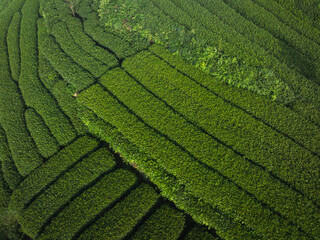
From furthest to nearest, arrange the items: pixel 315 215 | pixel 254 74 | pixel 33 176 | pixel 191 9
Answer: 1. pixel 191 9
2. pixel 254 74
3. pixel 33 176
4. pixel 315 215

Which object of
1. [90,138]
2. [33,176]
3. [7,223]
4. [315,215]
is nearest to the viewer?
[315,215]

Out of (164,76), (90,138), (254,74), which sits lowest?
(90,138)

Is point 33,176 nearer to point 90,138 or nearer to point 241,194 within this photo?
point 90,138

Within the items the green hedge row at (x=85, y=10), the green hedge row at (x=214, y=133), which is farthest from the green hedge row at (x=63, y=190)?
the green hedge row at (x=85, y=10)

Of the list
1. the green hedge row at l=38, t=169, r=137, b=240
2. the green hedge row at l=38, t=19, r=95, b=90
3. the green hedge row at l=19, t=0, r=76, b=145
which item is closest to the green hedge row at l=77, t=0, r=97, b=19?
the green hedge row at l=38, t=19, r=95, b=90

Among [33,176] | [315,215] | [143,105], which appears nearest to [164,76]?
[143,105]

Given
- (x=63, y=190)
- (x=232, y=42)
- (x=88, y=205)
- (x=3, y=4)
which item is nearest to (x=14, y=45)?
(x=3, y=4)

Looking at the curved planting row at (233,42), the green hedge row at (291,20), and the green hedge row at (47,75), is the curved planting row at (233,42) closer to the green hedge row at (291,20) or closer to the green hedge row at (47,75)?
the green hedge row at (291,20)
